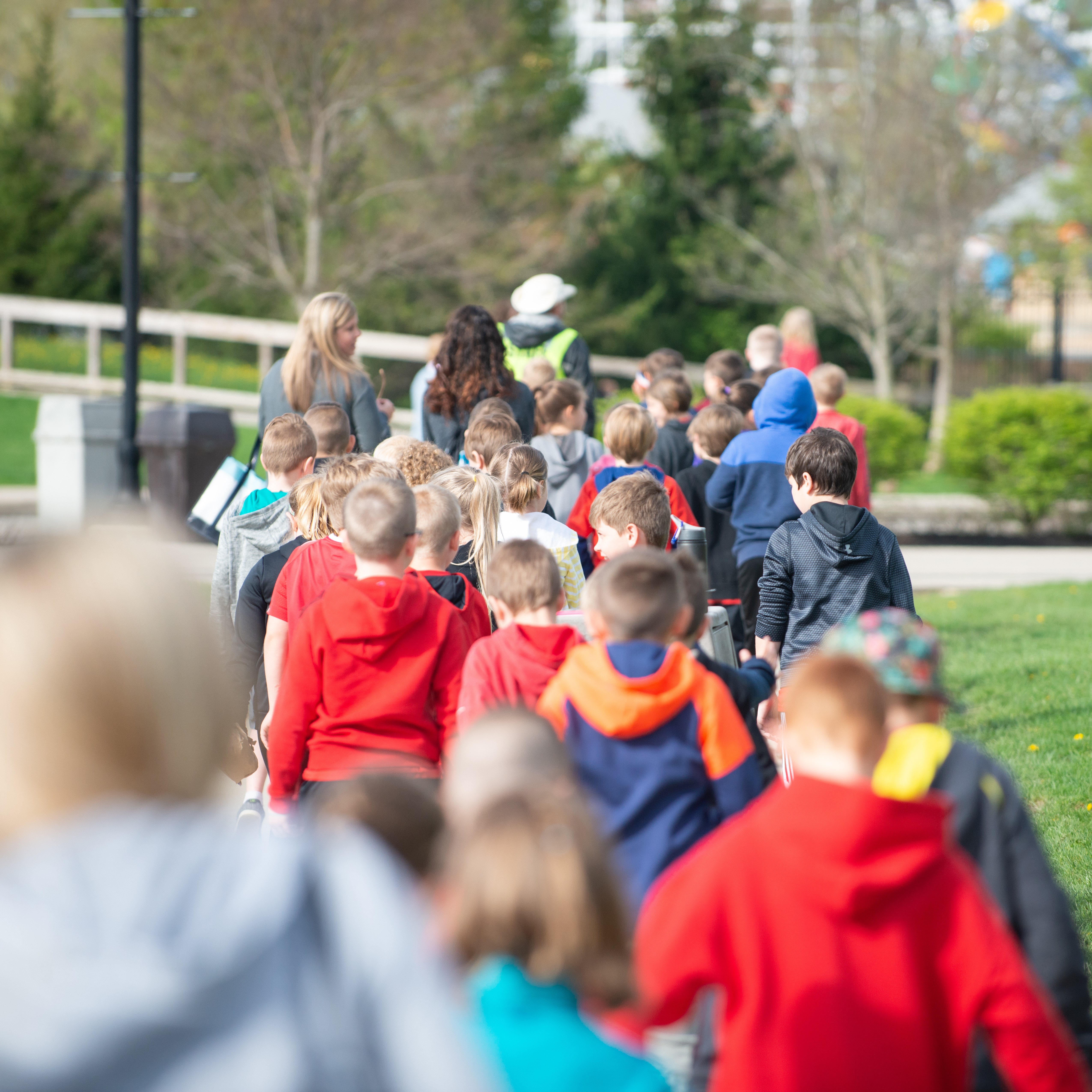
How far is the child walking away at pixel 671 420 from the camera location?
8125mm

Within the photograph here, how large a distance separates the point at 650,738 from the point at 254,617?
7.61ft

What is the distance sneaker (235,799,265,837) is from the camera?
5.44 meters

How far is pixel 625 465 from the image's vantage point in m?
6.82

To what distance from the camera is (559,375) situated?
28.0ft

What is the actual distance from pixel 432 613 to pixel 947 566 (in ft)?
34.5

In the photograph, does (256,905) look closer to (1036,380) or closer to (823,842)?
(823,842)

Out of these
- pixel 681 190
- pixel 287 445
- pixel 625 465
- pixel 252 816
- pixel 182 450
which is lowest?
pixel 252 816

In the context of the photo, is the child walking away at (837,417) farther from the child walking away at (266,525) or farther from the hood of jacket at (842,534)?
the child walking away at (266,525)

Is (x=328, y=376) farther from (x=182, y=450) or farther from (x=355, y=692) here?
(x=182, y=450)

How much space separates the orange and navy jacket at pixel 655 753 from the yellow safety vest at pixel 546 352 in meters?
5.25

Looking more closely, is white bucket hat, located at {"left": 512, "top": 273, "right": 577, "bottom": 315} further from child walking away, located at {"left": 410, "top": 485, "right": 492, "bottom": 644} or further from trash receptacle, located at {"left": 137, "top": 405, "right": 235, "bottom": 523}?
trash receptacle, located at {"left": 137, "top": 405, "right": 235, "bottom": 523}

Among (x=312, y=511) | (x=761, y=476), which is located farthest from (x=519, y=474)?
(x=761, y=476)

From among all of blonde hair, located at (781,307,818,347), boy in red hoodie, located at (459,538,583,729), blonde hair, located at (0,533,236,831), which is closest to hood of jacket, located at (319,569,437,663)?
boy in red hoodie, located at (459,538,583,729)

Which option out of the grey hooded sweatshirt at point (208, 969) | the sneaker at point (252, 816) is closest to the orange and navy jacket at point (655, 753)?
the grey hooded sweatshirt at point (208, 969)
